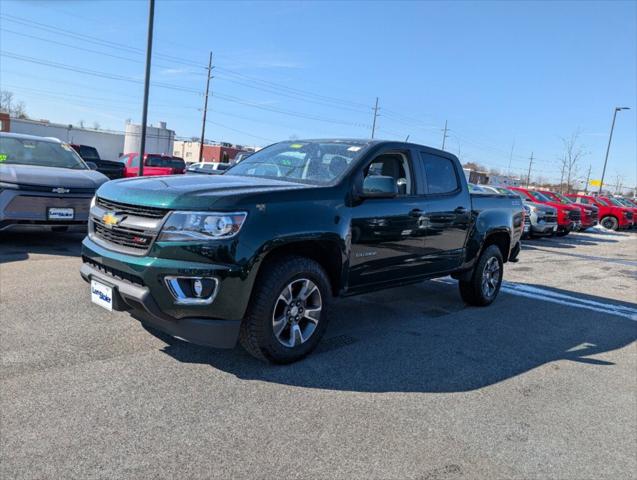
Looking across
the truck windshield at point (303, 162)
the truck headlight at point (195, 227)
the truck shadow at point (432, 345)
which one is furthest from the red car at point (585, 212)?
the truck headlight at point (195, 227)

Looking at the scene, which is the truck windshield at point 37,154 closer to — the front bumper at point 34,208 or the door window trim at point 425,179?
the front bumper at point 34,208

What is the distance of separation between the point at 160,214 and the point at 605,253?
16.1 meters

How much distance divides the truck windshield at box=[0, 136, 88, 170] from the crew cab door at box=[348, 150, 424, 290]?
237 inches

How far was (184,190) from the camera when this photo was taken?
143 inches

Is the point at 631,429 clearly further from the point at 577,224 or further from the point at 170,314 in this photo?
the point at 577,224

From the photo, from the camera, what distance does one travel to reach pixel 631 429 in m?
3.65

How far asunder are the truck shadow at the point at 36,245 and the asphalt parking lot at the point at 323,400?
5.25ft

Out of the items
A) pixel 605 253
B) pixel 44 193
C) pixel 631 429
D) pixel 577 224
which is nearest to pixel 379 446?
pixel 631 429

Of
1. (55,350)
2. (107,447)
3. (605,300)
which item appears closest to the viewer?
(107,447)

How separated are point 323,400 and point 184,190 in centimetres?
175

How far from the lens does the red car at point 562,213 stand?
61.6ft

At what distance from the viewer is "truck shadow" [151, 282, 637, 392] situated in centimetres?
393

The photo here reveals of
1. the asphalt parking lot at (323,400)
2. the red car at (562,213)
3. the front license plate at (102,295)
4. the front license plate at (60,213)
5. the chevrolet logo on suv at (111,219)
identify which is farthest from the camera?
the red car at (562,213)

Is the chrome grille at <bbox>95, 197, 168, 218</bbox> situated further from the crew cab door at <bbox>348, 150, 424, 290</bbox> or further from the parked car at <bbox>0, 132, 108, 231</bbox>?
the parked car at <bbox>0, 132, 108, 231</bbox>
